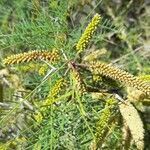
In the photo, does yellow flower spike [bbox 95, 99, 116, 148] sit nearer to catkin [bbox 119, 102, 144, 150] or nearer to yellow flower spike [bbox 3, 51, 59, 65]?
catkin [bbox 119, 102, 144, 150]

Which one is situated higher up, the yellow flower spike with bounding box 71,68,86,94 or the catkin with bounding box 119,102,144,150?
the yellow flower spike with bounding box 71,68,86,94

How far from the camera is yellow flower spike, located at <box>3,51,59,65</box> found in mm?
1473

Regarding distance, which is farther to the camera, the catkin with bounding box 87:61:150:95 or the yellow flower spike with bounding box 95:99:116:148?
the yellow flower spike with bounding box 95:99:116:148

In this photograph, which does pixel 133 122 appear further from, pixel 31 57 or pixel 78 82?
pixel 31 57

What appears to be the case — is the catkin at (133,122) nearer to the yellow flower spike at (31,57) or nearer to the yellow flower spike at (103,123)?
the yellow flower spike at (103,123)

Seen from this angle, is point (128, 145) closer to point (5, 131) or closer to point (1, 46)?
point (1, 46)

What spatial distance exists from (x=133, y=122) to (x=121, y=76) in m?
0.17

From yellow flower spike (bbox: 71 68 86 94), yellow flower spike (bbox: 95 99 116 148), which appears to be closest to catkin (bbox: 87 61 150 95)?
yellow flower spike (bbox: 71 68 86 94)

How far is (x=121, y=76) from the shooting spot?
144 centimetres

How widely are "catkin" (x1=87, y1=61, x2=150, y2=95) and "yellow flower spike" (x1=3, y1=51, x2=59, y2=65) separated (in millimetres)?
120

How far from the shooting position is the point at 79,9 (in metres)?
3.17

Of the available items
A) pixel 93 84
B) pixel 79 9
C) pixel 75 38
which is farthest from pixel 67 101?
pixel 79 9

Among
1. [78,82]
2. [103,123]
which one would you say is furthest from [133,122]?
[78,82]

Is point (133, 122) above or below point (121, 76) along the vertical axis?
below
